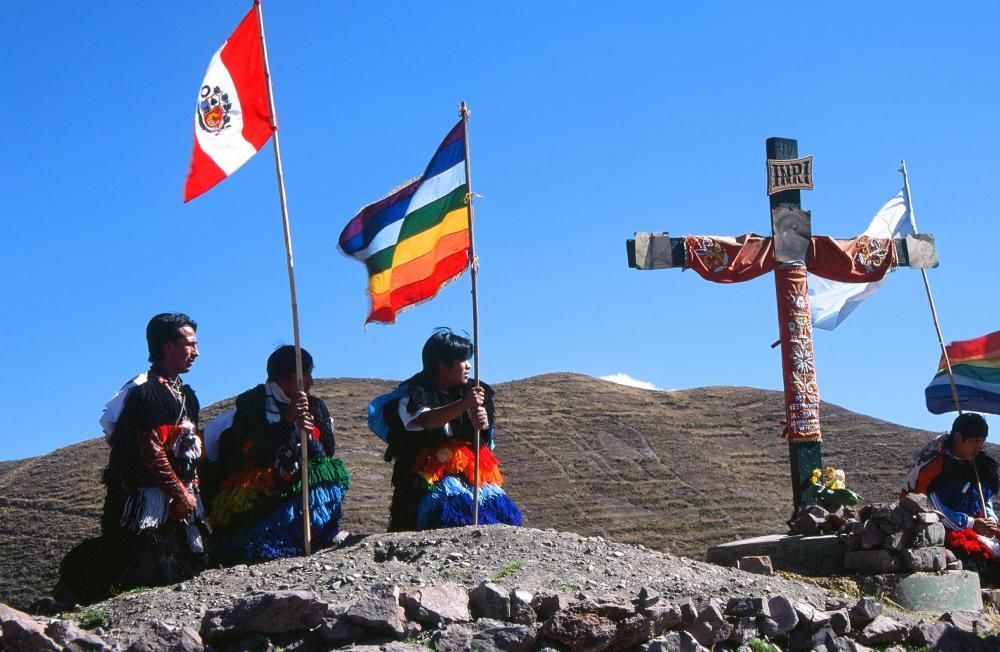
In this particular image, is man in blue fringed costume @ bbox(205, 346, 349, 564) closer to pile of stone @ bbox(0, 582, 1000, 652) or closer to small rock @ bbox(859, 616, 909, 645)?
pile of stone @ bbox(0, 582, 1000, 652)

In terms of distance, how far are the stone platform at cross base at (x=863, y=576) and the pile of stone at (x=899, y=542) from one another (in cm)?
6

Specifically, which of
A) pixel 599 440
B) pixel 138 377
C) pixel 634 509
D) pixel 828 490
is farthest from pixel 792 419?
pixel 138 377

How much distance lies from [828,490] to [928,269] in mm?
2663

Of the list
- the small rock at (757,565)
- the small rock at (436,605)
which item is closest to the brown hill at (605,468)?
the small rock at (757,565)

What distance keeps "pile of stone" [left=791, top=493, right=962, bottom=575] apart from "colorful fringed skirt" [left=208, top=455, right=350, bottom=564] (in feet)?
11.6

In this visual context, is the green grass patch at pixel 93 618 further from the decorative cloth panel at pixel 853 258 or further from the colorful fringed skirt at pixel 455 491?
the decorative cloth panel at pixel 853 258

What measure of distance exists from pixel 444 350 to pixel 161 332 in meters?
1.69

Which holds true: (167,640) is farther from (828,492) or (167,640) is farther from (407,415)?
(828,492)

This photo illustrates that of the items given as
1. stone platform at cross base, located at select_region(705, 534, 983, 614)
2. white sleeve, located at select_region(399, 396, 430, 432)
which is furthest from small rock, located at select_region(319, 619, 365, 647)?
stone platform at cross base, located at select_region(705, 534, 983, 614)

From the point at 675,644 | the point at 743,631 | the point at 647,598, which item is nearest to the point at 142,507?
the point at 647,598

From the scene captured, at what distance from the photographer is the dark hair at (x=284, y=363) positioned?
22.7ft

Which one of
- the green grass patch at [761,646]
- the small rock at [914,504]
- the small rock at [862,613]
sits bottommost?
the green grass patch at [761,646]

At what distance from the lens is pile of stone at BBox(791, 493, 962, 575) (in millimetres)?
7902

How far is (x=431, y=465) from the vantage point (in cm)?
719
